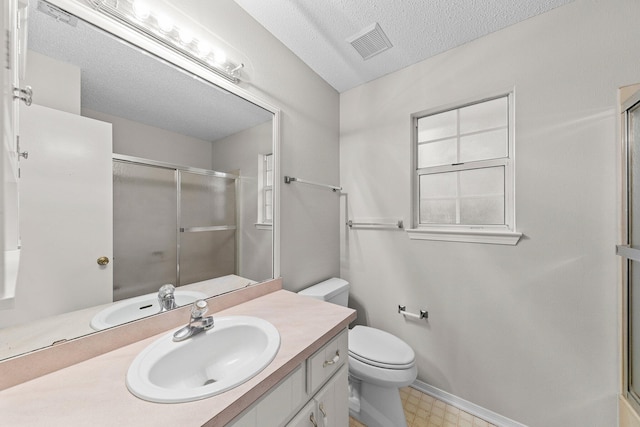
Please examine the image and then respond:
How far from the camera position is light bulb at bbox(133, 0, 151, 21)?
2.81ft

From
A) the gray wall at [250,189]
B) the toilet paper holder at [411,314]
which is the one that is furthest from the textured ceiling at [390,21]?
the toilet paper holder at [411,314]

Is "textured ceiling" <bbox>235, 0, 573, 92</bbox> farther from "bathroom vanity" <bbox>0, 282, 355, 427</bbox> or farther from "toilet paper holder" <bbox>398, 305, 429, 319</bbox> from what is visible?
"toilet paper holder" <bbox>398, 305, 429, 319</bbox>

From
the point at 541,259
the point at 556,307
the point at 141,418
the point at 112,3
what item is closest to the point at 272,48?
the point at 112,3

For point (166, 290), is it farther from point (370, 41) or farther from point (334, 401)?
point (370, 41)

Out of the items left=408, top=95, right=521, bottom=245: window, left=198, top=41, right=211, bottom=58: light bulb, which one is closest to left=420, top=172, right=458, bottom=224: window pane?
left=408, top=95, right=521, bottom=245: window

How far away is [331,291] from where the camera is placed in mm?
1651

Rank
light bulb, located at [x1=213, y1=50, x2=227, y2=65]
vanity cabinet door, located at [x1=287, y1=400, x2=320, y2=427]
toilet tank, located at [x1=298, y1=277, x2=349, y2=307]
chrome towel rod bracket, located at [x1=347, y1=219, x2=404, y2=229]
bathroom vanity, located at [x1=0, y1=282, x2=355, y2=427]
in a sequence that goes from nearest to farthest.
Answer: bathroom vanity, located at [x1=0, y1=282, x2=355, y2=427] < vanity cabinet door, located at [x1=287, y1=400, x2=320, y2=427] < light bulb, located at [x1=213, y1=50, x2=227, y2=65] < toilet tank, located at [x1=298, y1=277, x2=349, y2=307] < chrome towel rod bracket, located at [x1=347, y1=219, x2=404, y2=229]

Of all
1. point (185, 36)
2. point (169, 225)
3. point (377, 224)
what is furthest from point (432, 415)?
point (185, 36)

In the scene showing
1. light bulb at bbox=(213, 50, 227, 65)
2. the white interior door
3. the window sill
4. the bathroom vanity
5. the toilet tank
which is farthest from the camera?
the toilet tank

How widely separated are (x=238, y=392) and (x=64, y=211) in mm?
753

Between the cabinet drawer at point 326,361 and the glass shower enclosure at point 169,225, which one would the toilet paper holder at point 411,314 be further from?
the glass shower enclosure at point 169,225

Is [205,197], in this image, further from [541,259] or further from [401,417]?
[541,259]

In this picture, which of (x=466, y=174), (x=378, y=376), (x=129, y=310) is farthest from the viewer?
(x=466, y=174)

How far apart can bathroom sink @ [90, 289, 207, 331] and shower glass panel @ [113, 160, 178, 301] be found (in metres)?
0.03
